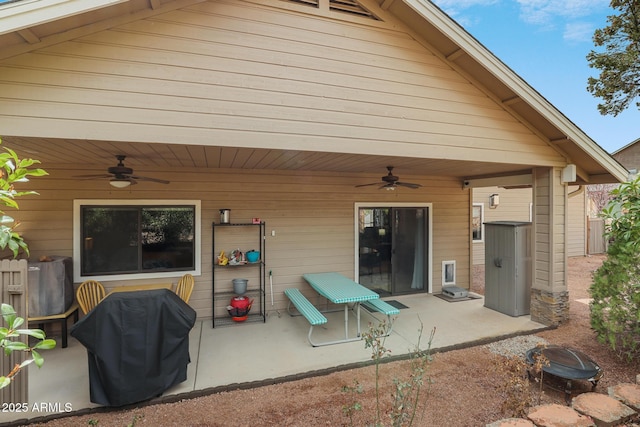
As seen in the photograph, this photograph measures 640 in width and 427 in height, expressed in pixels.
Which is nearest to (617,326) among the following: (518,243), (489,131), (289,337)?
(518,243)

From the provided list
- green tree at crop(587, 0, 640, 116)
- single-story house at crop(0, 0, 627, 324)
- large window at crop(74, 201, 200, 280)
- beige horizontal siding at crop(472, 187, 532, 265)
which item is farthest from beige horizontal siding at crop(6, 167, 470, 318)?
beige horizontal siding at crop(472, 187, 532, 265)

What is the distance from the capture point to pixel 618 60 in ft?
22.7

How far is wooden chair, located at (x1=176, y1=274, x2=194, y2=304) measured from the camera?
194 inches

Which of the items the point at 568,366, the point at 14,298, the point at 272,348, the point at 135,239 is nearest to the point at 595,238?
the point at 568,366

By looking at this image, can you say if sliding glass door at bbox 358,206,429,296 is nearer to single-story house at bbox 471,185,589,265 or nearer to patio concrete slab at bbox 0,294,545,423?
patio concrete slab at bbox 0,294,545,423

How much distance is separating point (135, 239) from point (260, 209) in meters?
2.08

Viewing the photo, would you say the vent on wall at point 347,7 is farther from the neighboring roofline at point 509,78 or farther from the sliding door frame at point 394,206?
the sliding door frame at point 394,206

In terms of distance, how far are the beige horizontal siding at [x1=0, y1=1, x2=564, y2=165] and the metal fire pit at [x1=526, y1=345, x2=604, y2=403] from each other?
259 cm

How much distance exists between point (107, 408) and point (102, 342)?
25.6 inches

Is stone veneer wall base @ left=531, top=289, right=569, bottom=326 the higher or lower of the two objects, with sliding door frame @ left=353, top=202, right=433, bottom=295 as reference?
lower

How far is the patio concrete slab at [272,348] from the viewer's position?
339 centimetres

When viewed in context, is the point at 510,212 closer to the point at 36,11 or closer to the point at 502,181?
the point at 502,181

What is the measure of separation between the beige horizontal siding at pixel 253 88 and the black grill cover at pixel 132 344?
169cm

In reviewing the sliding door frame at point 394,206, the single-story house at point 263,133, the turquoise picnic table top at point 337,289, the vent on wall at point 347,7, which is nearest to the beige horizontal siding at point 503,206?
the sliding door frame at point 394,206
